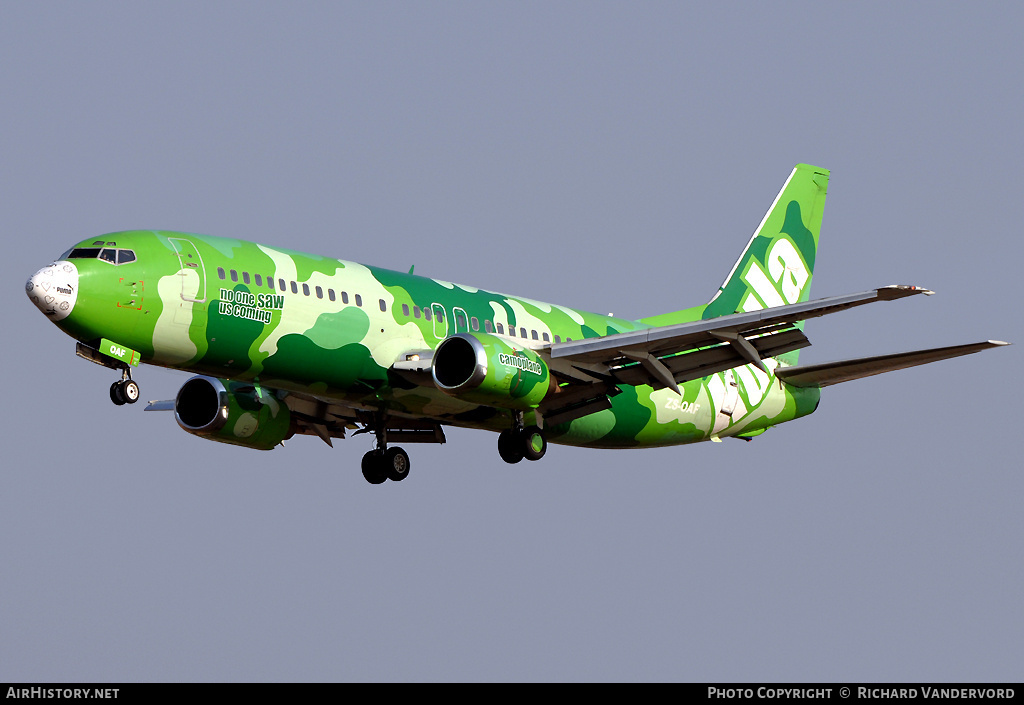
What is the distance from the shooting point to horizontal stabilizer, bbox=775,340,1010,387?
38.5 metres

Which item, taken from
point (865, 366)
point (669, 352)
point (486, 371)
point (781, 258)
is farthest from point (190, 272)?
point (781, 258)

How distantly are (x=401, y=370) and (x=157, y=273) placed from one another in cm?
659

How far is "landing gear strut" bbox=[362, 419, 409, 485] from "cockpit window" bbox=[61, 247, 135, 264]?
418 inches

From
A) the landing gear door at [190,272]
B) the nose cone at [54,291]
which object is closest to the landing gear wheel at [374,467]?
the landing gear door at [190,272]

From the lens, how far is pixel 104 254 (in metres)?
35.7

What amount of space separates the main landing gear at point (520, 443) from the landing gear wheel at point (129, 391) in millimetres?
10005

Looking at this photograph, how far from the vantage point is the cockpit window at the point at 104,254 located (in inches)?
A: 1401

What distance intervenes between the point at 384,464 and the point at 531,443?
540 centimetres

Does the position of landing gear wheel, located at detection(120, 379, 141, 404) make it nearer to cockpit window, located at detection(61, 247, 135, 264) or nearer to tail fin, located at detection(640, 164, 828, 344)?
cockpit window, located at detection(61, 247, 135, 264)

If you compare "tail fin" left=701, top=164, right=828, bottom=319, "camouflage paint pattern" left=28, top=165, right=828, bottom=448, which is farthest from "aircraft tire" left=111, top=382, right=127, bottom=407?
"tail fin" left=701, top=164, right=828, bottom=319

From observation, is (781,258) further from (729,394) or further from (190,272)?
(190,272)

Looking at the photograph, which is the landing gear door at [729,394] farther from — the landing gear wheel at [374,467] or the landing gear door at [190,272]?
the landing gear door at [190,272]
